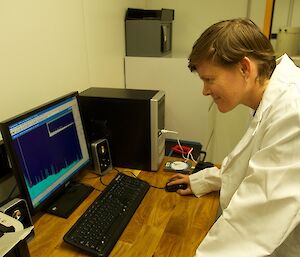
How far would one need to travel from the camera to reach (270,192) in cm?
74

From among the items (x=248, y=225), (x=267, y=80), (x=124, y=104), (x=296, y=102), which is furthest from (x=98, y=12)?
(x=248, y=225)

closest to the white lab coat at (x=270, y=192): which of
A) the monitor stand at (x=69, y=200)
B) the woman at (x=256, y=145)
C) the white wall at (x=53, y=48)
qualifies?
the woman at (x=256, y=145)

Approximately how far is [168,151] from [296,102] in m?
0.96

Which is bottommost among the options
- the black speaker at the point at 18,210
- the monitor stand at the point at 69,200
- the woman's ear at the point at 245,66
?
the monitor stand at the point at 69,200

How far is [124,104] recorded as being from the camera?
1.34 metres

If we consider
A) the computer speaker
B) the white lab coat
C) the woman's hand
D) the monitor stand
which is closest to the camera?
the white lab coat

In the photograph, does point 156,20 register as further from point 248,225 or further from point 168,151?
point 248,225

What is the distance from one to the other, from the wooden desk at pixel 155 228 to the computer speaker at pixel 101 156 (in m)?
0.12

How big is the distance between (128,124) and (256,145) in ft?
2.04

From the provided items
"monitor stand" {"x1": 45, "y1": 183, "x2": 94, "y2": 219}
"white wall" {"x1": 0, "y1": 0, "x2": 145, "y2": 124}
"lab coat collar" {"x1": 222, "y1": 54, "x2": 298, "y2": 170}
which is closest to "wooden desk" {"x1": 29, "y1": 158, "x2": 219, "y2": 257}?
"monitor stand" {"x1": 45, "y1": 183, "x2": 94, "y2": 219}

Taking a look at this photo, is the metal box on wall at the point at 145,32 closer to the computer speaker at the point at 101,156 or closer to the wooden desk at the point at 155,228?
the computer speaker at the point at 101,156

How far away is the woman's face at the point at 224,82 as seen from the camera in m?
0.91

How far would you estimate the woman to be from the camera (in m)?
0.73

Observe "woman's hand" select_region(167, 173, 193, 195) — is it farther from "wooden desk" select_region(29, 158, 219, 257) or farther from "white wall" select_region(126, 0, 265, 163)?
"white wall" select_region(126, 0, 265, 163)
